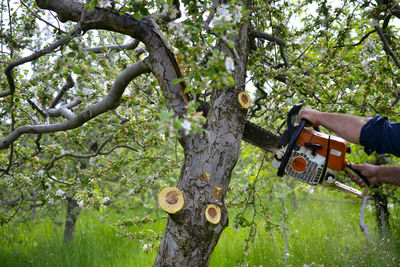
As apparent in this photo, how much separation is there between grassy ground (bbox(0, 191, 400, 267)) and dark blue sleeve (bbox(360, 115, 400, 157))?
3.29 ft

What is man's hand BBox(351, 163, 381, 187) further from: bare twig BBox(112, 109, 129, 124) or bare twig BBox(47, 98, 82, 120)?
bare twig BBox(47, 98, 82, 120)

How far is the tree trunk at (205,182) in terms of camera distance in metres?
1.94

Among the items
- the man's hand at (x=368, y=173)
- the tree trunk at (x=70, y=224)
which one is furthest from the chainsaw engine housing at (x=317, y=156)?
the tree trunk at (x=70, y=224)

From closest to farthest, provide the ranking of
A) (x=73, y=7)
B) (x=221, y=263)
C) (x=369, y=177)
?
(x=73, y=7) < (x=369, y=177) < (x=221, y=263)

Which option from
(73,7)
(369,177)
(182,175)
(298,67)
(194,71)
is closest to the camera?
(194,71)

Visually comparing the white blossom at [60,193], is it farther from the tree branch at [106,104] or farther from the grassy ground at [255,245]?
the tree branch at [106,104]

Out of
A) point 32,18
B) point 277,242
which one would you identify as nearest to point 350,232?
point 277,242

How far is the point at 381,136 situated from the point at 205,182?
1082 mm

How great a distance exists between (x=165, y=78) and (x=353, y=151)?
3107mm

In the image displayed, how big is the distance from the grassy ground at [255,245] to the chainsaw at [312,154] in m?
0.52

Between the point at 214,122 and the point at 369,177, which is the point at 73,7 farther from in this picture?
the point at 369,177


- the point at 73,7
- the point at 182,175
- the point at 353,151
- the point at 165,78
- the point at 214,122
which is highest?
the point at 353,151

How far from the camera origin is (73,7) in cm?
224

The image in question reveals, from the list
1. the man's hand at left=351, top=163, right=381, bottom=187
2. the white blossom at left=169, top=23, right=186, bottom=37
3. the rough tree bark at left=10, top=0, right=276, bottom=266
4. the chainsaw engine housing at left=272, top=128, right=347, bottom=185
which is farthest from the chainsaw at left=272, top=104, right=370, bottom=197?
the white blossom at left=169, top=23, right=186, bottom=37
